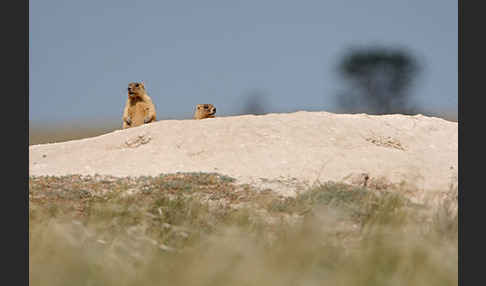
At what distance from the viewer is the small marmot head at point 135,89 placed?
1891 centimetres

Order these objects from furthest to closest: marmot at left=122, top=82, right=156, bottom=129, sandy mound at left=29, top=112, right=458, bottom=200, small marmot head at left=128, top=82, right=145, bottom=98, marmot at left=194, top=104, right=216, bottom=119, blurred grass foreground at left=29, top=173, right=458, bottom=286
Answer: marmot at left=194, top=104, right=216, bottom=119 < marmot at left=122, top=82, right=156, bottom=129 < small marmot head at left=128, top=82, right=145, bottom=98 < sandy mound at left=29, top=112, right=458, bottom=200 < blurred grass foreground at left=29, top=173, right=458, bottom=286

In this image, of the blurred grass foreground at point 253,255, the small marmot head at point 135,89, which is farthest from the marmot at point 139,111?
the blurred grass foreground at point 253,255

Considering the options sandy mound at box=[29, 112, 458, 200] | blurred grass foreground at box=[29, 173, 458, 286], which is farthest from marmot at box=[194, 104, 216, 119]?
blurred grass foreground at box=[29, 173, 458, 286]

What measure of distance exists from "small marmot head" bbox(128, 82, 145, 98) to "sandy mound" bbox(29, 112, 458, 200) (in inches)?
61.0

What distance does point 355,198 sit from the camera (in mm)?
8578

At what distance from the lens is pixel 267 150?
574 inches

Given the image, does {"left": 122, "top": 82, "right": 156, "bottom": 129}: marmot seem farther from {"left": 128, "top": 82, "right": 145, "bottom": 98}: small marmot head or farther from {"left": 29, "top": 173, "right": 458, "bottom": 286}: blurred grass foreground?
{"left": 29, "top": 173, "right": 458, "bottom": 286}: blurred grass foreground

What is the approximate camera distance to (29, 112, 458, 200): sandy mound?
41.9 ft

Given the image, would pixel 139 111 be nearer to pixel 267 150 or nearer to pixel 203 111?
pixel 203 111

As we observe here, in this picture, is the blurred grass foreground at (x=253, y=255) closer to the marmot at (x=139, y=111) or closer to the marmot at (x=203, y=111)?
the marmot at (x=139, y=111)

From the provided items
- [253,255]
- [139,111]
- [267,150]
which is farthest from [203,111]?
[253,255]

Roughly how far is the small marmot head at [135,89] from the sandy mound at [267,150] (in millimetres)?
1548

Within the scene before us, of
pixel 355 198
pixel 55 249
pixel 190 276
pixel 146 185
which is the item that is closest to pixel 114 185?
pixel 146 185

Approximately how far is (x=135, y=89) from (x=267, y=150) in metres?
5.98
